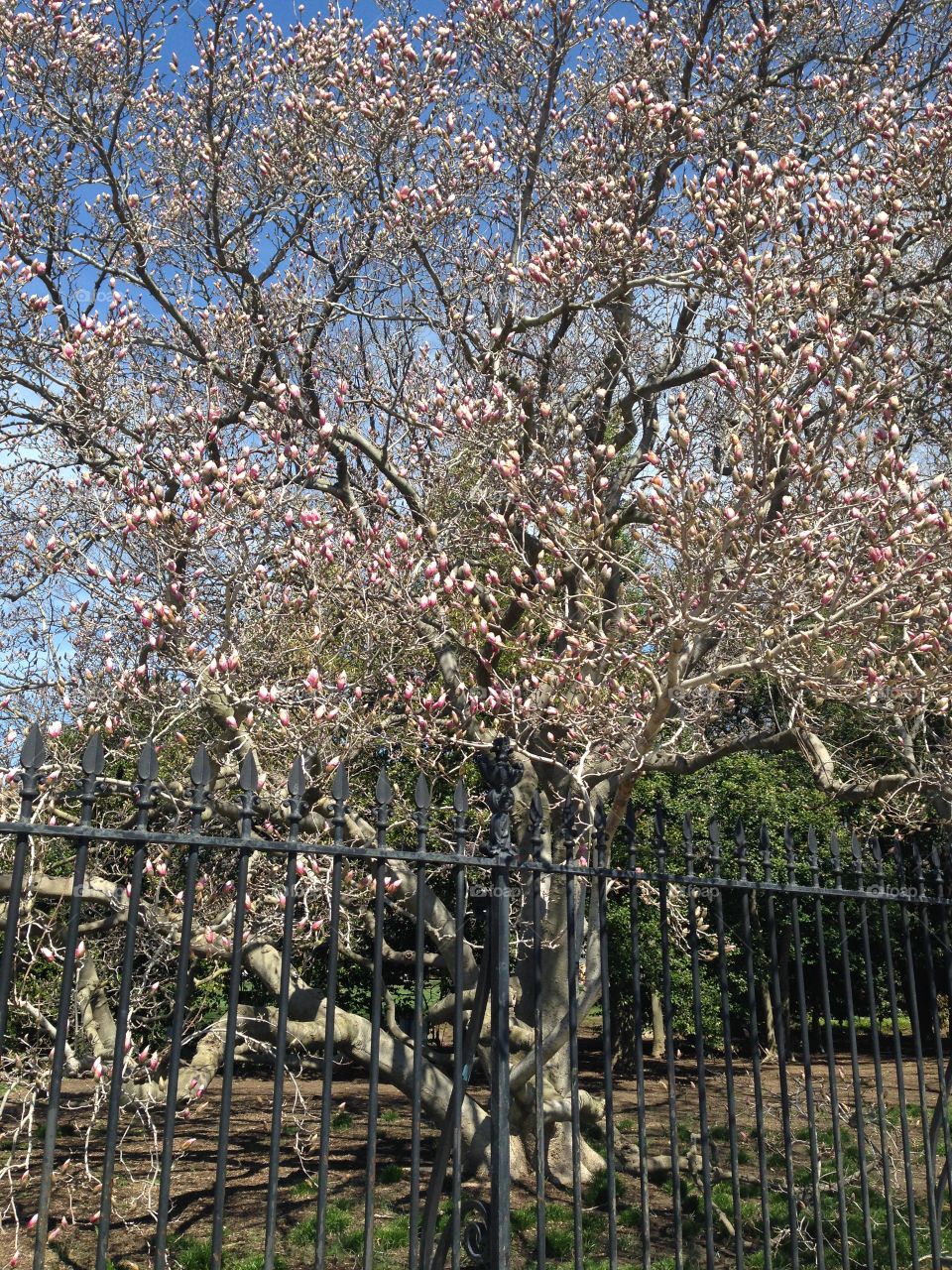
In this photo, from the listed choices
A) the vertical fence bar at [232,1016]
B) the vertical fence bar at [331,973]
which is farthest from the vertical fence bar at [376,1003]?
the vertical fence bar at [232,1016]

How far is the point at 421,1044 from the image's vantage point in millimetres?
5719

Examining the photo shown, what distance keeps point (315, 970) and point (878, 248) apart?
1344 cm

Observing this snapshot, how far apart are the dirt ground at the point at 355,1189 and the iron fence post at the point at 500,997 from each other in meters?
3.06

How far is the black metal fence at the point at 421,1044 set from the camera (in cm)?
338

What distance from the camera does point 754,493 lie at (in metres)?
6.15

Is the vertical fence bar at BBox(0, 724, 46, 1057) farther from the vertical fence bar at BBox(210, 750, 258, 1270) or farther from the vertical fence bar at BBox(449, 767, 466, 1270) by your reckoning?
the vertical fence bar at BBox(449, 767, 466, 1270)

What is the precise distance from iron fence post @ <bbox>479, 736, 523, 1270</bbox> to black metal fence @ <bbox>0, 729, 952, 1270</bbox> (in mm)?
13

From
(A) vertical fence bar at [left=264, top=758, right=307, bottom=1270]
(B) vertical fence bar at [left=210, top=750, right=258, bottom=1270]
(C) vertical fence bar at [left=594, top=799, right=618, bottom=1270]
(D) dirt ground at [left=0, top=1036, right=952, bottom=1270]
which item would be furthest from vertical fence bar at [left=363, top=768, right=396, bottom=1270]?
(D) dirt ground at [left=0, top=1036, right=952, bottom=1270]

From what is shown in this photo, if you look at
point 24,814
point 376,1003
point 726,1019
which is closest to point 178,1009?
point 376,1003

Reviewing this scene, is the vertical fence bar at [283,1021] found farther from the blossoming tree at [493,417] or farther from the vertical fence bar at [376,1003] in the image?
the blossoming tree at [493,417]

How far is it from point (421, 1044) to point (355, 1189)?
6.14m

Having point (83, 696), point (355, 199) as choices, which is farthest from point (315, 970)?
point (355, 199)

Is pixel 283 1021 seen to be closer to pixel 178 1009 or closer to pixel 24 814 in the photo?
pixel 178 1009

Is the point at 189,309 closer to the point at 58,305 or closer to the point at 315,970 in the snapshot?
the point at 58,305
